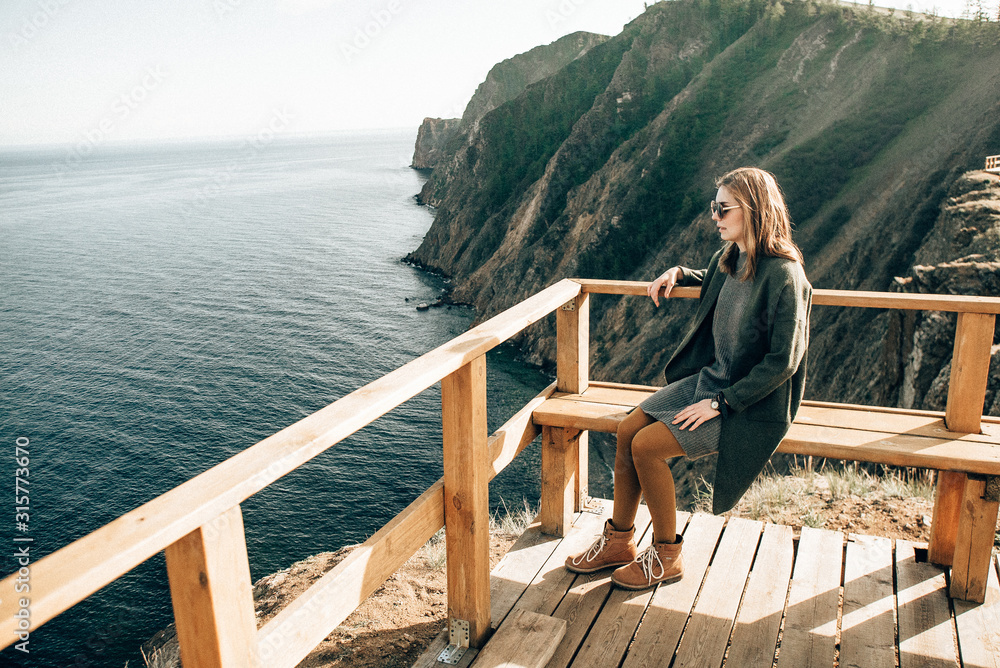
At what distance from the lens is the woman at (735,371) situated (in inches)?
114

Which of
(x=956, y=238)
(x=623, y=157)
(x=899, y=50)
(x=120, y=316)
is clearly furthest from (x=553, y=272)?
(x=120, y=316)

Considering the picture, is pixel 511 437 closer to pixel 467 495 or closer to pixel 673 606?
pixel 467 495

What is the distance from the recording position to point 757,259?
3.03m

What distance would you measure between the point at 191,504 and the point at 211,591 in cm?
22

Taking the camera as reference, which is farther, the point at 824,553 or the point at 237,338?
the point at 237,338

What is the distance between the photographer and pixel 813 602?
3330 millimetres

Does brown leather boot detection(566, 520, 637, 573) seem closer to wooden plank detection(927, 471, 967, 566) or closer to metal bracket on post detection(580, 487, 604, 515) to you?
metal bracket on post detection(580, 487, 604, 515)

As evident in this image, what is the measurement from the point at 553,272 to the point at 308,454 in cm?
3832

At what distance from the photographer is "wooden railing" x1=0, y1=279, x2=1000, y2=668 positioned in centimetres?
136

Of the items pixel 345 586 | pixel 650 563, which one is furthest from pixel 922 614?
pixel 345 586

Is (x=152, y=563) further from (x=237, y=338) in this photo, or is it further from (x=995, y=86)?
(x=995, y=86)

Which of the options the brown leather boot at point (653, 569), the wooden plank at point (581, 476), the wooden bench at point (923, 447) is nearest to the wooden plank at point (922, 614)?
the wooden bench at point (923, 447)

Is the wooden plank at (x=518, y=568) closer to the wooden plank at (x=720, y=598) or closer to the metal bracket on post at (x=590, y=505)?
the metal bracket on post at (x=590, y=505)

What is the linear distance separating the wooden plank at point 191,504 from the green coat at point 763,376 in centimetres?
125
